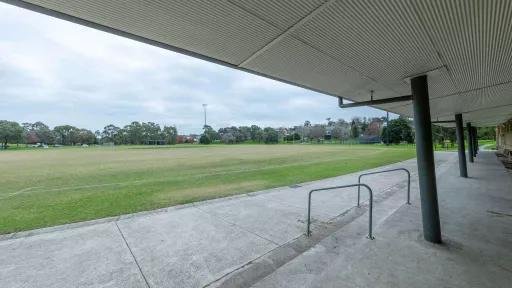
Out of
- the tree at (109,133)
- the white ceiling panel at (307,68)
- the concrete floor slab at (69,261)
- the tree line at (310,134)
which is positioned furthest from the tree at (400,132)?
the tree at (109,133)

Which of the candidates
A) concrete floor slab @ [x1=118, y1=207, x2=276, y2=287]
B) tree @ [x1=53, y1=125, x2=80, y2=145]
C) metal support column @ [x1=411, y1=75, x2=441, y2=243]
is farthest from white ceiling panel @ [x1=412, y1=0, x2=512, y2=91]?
tree @ [x1=53, y1=125, x2=80, y2=145]

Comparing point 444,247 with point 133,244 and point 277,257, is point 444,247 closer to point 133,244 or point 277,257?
point 277,257

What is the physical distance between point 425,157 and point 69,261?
5.92 m

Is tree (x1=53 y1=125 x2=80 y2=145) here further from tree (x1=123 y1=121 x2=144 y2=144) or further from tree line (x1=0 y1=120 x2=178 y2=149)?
tree (x1=123 y1=121 x2=144 y2=144)

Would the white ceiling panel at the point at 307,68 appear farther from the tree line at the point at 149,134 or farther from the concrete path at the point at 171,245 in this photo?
the tree line at the point at 149,134

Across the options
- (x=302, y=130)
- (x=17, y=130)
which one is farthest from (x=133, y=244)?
(x=302, y=130)

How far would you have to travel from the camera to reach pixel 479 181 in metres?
8.92

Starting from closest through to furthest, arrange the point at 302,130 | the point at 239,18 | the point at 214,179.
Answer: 1. the point at 239,18
2. the point at 214,179
3. the point at 302,130

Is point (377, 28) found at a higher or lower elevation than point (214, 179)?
higher

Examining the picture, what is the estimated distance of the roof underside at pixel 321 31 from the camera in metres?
2.14

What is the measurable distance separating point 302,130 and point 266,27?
132 meters

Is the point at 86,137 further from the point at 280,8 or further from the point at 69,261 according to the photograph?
the point at 280,8

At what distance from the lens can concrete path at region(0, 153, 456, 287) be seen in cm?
316

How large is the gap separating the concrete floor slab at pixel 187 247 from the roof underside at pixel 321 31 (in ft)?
9.57
